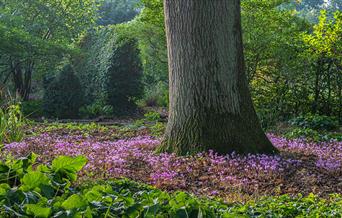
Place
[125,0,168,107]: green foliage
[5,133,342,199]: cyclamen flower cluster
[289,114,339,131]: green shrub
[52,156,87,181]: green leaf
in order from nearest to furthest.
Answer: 1. [52,156,87,181]: green leaf
2. [5,133,342,199]: cyclamen flower cluster
3. [289,114,339,131]: green shrub
4. [125,0,168,107]: green foliage

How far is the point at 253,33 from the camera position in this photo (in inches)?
517

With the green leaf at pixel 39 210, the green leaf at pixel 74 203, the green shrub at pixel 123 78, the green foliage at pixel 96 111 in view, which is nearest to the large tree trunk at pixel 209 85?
the green leaf at pixel 74 203

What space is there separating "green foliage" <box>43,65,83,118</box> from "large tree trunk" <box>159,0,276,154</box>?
8610 millimetres

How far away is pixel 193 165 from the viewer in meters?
6.46

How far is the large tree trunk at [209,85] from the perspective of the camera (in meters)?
7.01

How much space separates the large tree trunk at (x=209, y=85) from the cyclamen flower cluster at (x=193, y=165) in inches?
9.8

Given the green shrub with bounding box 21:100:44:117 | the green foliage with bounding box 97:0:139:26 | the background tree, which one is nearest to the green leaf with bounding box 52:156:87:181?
the green shrub with bounding box 21:100:44:117

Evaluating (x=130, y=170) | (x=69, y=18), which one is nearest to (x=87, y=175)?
(x=130, y=170)

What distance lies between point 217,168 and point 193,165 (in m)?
0.31

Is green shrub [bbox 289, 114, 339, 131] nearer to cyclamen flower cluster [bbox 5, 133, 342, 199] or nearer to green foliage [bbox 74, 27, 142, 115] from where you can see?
cyclamen flower cluster [bbox 5, 133, 342, 199]

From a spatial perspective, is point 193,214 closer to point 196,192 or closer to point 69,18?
point 196,192

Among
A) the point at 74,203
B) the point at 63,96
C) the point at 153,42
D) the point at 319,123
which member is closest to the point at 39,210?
the point at 74,203

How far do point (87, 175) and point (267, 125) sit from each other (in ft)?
18.4

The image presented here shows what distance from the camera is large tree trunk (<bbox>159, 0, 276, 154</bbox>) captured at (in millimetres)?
7012
